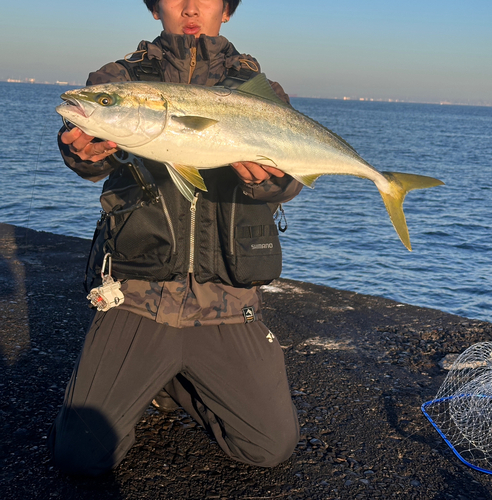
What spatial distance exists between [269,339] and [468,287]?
11.0 meters

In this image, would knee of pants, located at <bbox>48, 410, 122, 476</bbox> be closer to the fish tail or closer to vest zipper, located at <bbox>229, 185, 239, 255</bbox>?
vest zipper, located at <bbox>229, 185, 239, 255</bbox>

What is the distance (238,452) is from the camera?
12.7 ft

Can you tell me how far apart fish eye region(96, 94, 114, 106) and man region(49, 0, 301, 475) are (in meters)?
0.61

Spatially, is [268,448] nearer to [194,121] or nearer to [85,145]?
[194,121]

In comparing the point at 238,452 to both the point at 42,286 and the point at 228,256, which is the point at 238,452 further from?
the point at 42,286

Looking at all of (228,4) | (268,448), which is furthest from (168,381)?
(228,4)

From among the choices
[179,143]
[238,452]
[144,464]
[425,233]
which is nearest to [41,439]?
[144,464]

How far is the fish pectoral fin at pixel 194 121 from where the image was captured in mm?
3246

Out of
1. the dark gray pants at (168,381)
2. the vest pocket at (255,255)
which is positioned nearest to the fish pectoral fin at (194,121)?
the vest pocket at (255,255)

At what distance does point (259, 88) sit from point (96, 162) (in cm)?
116

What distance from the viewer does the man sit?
12.5 ft

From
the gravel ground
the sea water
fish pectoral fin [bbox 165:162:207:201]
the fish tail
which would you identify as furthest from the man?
the sea water

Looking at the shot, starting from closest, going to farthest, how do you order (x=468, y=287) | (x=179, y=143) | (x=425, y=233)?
(x=179, y=143), (x=468, y=287), (x=425, y=233)

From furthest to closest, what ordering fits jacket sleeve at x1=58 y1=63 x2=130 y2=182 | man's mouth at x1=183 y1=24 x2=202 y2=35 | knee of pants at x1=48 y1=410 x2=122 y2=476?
man's mouth at x1=183 y1=24 x2=202 y2=35, jacket sleeve at x1=58 y1=63 x2=130 y2=182, knee of pants at x1=48 y1=410 x2=122 y2=476
